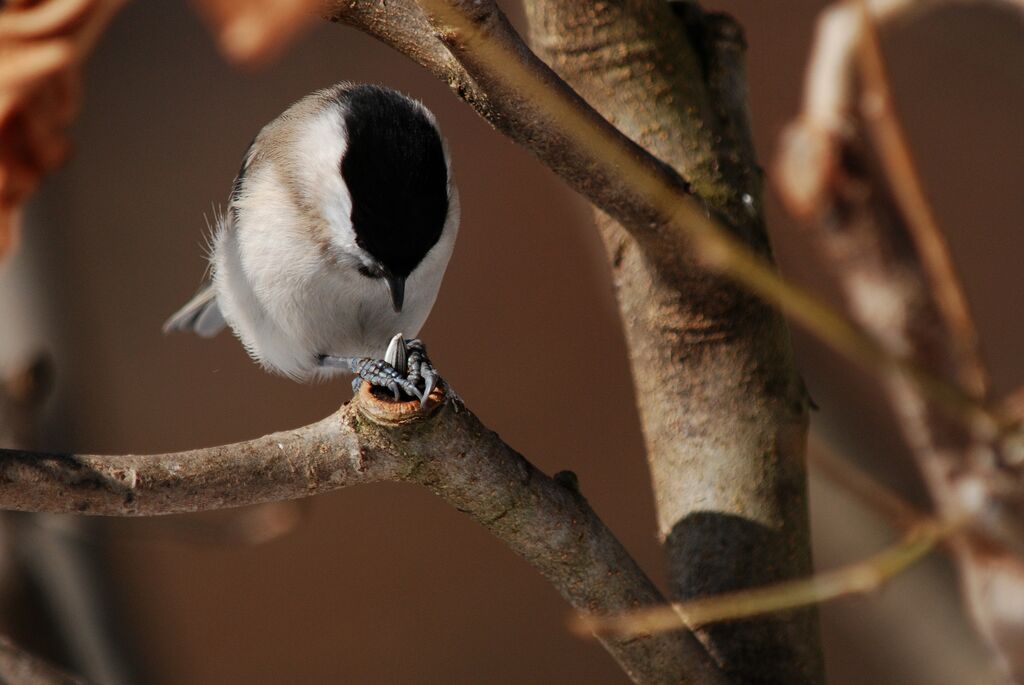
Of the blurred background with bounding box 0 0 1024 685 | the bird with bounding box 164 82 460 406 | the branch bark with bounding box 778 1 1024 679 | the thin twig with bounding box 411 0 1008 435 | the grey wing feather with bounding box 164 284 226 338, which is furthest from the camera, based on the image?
the blurred background with bounding box 0 0 1024 685

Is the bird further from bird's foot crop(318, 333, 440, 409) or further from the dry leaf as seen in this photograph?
the dry leaf

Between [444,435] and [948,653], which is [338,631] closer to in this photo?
[948,653]

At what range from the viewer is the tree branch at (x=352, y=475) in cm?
48

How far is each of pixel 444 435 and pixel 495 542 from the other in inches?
43.9

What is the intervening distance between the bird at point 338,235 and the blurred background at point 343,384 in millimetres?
451

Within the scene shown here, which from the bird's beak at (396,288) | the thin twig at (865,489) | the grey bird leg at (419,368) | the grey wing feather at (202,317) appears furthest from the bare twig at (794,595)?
the grey wing feather at (202,317)

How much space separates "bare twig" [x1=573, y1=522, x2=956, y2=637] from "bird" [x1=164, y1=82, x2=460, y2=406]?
0.58 feet

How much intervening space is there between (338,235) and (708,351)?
0.29 metres

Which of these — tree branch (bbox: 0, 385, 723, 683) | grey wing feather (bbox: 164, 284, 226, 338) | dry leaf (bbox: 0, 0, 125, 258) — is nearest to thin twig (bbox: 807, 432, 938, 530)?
tree branch (bbox: 0, 385, 723, 683)

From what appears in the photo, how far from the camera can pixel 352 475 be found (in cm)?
51

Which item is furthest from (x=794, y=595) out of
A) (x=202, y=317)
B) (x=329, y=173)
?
(x=202, y=317)

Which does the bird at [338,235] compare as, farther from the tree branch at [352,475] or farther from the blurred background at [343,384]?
the blurred background at [343,384]

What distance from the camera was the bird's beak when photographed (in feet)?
2.40

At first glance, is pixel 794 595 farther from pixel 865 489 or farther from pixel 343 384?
pixel 343 384
